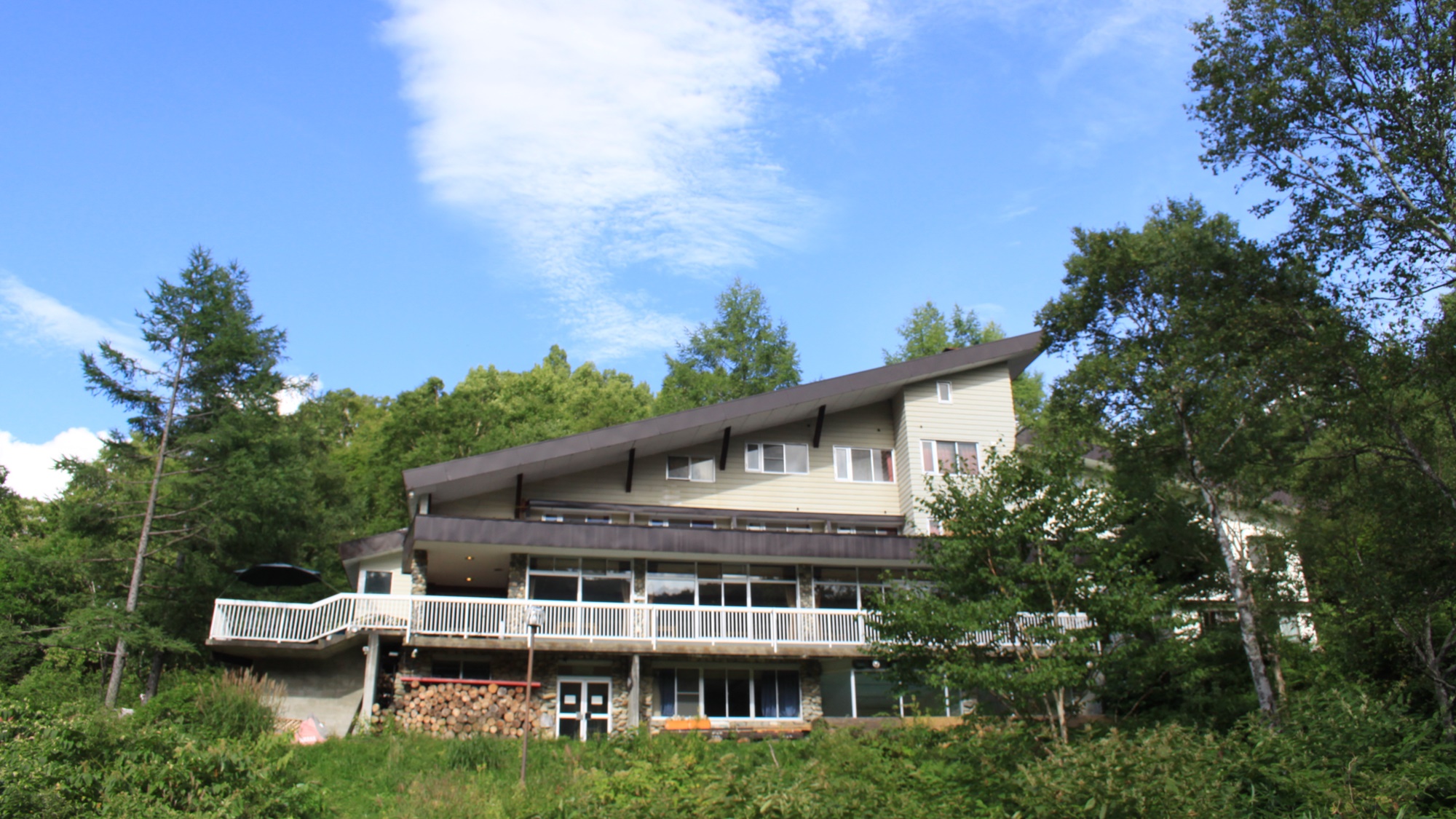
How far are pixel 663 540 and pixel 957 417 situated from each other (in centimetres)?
882

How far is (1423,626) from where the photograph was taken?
50.6 ft

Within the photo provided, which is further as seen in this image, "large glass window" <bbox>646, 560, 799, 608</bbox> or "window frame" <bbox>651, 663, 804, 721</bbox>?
"large glass window" <bbox>646, 560, 799, 608</bbox>

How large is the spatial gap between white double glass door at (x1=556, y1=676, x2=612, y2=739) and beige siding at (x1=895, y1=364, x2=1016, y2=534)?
8801 millimetres

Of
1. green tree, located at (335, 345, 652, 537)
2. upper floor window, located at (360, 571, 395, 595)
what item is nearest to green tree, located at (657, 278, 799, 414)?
green tree, located at (335, 345, 652, 537)

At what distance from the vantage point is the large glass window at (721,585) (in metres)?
21.5

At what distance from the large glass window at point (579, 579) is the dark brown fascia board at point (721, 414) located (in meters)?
2.21

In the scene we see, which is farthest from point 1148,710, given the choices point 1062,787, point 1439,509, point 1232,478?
point 1062,787

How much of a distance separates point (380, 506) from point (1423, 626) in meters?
35.3

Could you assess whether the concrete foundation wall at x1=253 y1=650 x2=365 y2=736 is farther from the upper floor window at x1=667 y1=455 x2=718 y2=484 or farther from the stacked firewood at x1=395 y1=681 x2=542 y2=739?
the upper floor window at x1=667 y1=455 x2=718 y2=484

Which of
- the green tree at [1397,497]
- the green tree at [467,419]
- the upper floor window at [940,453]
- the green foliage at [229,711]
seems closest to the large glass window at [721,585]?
the upper floor window at [940,453]

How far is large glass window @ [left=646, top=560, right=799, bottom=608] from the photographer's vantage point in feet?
70.6

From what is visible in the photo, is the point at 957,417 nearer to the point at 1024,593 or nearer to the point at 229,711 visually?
the point at 1024,593

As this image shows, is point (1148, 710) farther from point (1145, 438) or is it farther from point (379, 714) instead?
point (379, 714)

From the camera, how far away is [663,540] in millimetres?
20859
